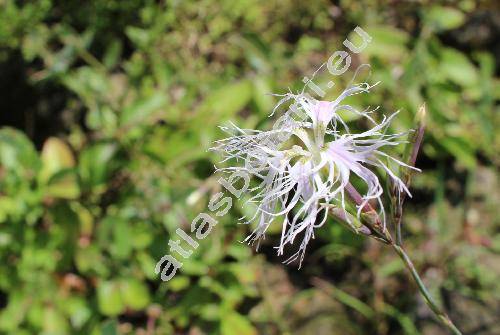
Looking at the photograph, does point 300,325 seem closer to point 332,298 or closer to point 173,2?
point 332,298

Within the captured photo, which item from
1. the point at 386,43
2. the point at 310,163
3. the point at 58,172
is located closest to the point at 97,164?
the point at 58,172

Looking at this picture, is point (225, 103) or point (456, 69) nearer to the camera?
point (225, 103)

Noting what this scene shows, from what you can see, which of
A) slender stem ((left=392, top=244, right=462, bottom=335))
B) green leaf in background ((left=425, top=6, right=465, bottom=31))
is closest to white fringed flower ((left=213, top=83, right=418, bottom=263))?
slender stem ((left=392, top=244, right=462, bottom=335))

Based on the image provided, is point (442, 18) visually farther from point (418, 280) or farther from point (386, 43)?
point (418, 280)

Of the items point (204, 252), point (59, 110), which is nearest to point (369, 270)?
point (204, 252)

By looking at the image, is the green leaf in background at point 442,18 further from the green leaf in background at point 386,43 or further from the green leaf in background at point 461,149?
the green leaf in background at point 461,149

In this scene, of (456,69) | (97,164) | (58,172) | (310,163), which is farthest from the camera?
(456,69)

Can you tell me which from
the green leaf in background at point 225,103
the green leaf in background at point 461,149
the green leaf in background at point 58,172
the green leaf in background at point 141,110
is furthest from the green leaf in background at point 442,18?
the green leaf in background at point 58,172

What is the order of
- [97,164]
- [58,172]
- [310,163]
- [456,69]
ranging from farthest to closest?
[456,69]
[97,164]
[58,172]
[310,163]
